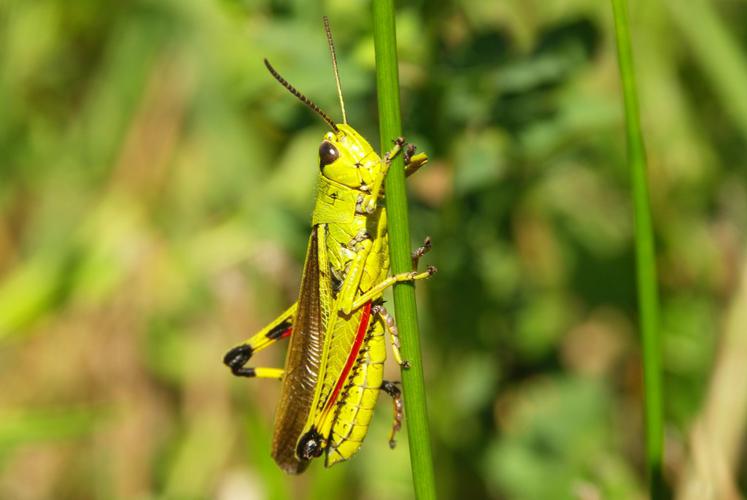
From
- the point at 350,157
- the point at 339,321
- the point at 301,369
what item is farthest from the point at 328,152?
the point at 301,369

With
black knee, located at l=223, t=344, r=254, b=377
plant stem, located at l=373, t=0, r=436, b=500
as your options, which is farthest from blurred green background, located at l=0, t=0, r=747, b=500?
plant stem, located at l=373, t=0, r=436, b=500

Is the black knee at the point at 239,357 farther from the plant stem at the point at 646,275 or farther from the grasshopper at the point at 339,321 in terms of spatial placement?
the plant stem at the point at 646,275

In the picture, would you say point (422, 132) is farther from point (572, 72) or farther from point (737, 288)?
point (737, 288)

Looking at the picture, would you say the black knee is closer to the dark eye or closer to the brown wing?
the brown wing

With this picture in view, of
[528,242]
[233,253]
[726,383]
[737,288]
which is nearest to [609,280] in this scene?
[528,242]

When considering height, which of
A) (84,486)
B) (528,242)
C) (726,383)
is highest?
(528,242)

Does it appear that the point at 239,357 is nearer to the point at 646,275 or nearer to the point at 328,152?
the point at 328,152

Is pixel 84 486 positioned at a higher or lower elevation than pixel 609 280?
lower
